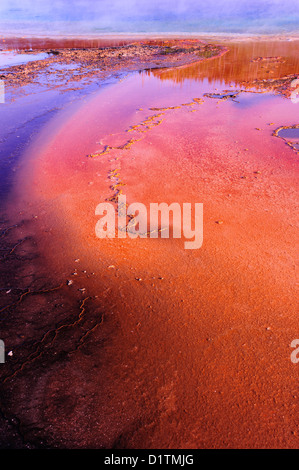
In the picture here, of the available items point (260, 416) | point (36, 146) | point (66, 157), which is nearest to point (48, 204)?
point (66, 157)

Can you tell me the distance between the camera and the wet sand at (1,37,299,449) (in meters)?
2.29

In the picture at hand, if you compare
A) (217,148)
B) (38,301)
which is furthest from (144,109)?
(38,301)

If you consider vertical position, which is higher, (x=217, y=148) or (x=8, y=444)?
(x=217, y=148)

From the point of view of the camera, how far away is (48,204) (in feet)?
16.3

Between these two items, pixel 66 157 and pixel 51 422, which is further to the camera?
pixel 66 157

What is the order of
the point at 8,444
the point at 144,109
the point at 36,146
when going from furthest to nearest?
the point at 144,109
the point at 36,146
the point at 8,444

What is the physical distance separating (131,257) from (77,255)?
75 centimetres

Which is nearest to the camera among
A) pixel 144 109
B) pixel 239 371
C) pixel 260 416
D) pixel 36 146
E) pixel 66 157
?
pixel 260 416

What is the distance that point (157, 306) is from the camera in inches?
125

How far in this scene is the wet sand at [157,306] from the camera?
7.51ft

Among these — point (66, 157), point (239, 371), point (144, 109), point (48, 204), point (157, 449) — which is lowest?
point (157, 449)

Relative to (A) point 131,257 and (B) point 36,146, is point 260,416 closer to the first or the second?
(A) point 131,257

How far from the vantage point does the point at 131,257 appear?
384 cm

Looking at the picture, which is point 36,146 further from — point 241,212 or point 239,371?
point 239,371
